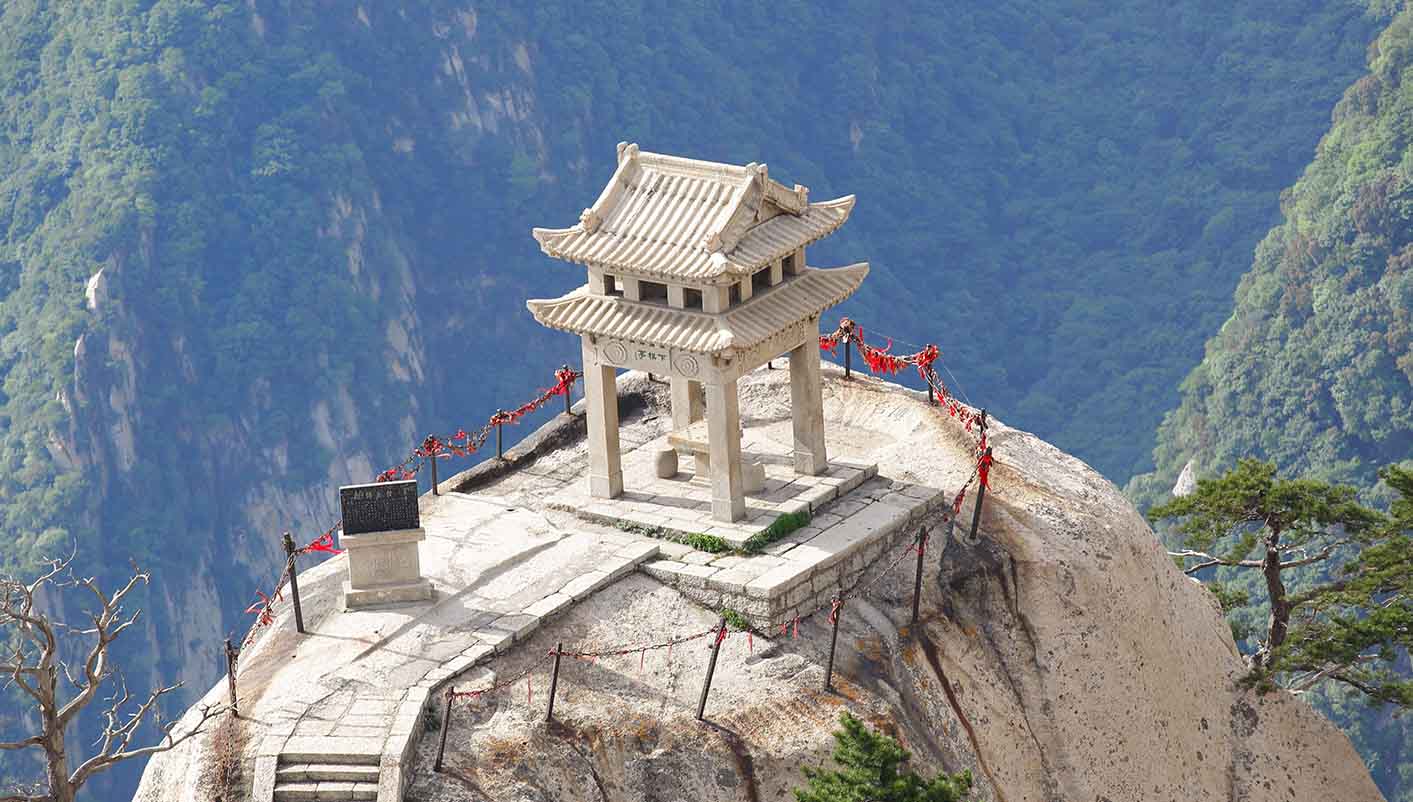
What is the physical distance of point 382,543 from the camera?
89.8 feet

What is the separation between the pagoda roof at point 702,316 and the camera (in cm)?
2858

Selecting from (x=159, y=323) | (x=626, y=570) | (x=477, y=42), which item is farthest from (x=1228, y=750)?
(x=477, y=42)

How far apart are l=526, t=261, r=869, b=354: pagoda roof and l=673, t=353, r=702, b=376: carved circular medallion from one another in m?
0.28

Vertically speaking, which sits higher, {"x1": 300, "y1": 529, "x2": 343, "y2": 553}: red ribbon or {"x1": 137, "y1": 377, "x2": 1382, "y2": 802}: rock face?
{"x1": 300, "y1": 529, "x2": 343, "y2": 553}: red ribbon

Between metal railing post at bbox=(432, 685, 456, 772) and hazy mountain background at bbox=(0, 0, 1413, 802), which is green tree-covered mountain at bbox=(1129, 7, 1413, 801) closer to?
hazy mountain background at bbox=(0, 0, 1413, 802)

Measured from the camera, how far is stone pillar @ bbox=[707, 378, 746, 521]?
2895cm

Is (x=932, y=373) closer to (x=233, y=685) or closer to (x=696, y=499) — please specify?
(x=696, y=499)

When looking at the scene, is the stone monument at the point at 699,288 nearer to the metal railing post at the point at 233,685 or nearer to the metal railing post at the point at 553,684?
the metal railing post at the point at 553,684

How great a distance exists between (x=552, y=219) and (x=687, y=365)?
96245mm

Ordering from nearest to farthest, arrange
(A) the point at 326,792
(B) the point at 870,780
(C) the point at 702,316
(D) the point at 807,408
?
1. (B) the point at 870,780
2. (A) the point at 326,792
3. (C) the point at 702,316
4. (D) the point at 807,408

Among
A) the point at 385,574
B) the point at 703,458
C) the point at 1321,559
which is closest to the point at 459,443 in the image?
the point at 703,458

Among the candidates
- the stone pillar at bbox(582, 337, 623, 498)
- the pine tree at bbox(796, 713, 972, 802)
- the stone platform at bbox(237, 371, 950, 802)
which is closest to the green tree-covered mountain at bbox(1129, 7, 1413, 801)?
the stone platform at bbox(237, 371, 950, 802)

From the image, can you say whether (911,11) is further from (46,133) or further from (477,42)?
(46,133)

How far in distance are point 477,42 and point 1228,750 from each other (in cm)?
10047
